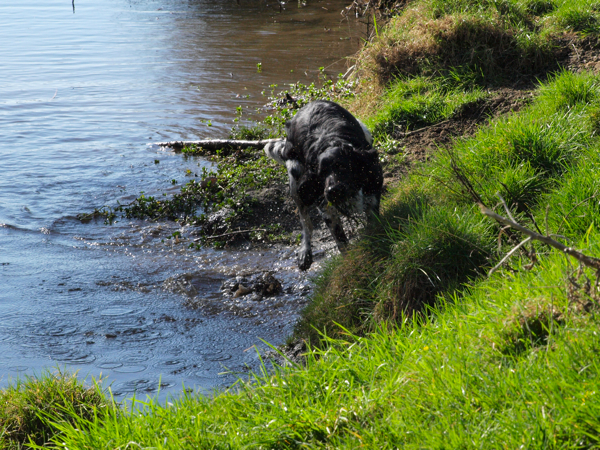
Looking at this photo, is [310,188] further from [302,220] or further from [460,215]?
[460,215]

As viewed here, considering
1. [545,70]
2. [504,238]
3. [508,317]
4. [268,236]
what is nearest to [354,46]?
[545,70]

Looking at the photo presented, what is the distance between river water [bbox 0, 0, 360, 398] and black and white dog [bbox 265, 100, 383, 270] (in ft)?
2.48

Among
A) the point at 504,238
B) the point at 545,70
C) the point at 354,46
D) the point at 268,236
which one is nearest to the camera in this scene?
the point at 504,238

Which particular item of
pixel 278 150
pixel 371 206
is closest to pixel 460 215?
pixel 371 206

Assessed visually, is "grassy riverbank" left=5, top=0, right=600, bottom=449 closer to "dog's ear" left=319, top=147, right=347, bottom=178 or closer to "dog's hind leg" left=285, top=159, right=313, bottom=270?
"dog's ear" left=319, top=147, right=347, bottom=178

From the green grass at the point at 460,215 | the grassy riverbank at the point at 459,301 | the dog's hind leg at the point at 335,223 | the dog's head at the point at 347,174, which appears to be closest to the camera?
the grassy riverbank at the point at 459,301

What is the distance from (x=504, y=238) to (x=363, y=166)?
1370mm

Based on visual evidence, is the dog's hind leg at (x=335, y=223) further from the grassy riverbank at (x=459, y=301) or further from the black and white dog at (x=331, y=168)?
the grassy riverbank at (x=459, y=301)

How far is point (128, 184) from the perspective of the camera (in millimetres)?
8219

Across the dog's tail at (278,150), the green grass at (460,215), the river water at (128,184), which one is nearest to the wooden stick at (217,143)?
the river water at (128,184)

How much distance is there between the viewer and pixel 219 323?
4.77 meters

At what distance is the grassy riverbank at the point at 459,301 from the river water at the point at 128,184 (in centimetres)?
75

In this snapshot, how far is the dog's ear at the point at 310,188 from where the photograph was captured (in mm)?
4828

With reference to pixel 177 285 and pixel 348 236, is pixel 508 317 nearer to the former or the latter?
pixel 348 236
